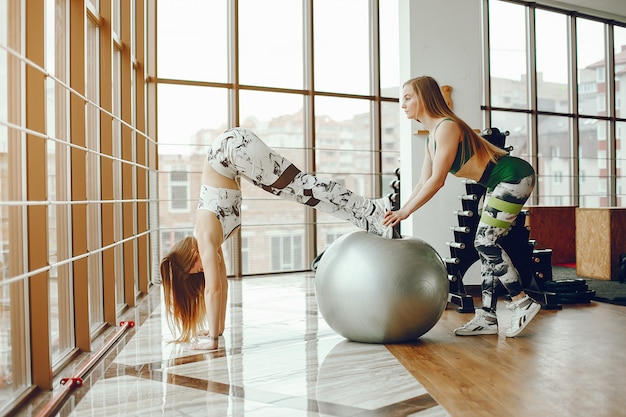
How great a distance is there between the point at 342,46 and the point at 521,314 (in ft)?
12.6

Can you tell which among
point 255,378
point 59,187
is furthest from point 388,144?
point 255,378

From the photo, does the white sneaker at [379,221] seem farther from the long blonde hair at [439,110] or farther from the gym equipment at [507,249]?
the gym equipment at [507,249]

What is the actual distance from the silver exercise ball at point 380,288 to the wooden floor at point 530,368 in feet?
0.47

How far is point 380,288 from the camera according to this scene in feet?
8.34

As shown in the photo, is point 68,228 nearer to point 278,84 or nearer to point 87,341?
point 87,341

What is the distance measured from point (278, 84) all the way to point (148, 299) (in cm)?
253

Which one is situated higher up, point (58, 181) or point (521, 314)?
point (58, 181)

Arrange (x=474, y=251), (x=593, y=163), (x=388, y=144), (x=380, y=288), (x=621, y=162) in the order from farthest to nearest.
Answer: (x=621, y=162) < (x=593, y=163) < (x=388, y=144) < (x=474, y=251) < (x=380, y=288)

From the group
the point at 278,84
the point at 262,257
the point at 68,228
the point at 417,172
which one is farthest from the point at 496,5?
the point at 68,228

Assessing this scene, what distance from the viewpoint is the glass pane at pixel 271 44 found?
5.61 metres

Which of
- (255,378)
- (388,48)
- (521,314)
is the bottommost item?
(255,378)

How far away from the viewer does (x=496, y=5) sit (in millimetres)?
6973

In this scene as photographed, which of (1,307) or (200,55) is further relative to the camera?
(200,55)

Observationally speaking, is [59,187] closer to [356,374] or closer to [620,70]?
[356,374]
